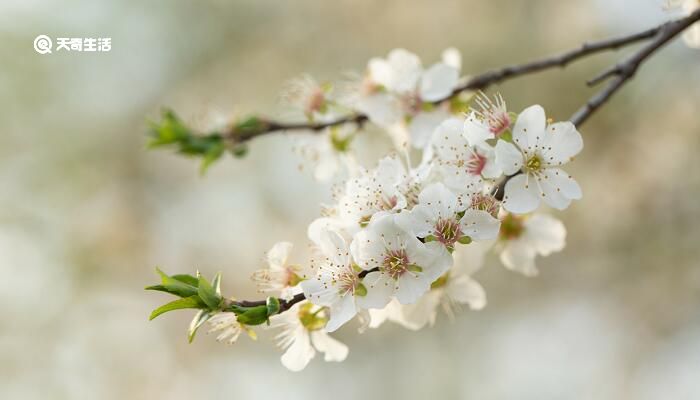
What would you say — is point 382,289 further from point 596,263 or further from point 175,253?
point 175,253

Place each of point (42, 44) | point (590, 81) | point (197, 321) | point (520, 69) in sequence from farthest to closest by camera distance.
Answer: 1. point (42, 44)
2. point (520, 69)
3. point (590, 81)
4. point (197, 321)

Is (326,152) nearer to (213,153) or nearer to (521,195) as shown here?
(213,153)

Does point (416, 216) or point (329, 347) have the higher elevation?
point (416, 216)

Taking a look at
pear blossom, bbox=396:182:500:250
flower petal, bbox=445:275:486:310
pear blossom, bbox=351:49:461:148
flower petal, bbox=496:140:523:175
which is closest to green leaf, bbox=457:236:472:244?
pear blossom, bbox=396:182:500:250

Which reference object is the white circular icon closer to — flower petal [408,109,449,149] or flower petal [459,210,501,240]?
flower petal [408,109,449,149]

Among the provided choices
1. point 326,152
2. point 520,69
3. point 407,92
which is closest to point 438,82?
point 407,92
